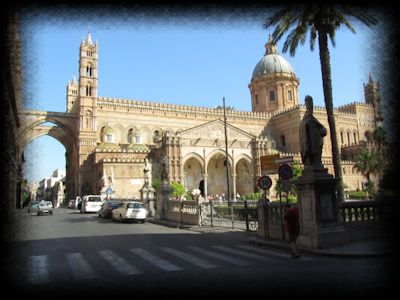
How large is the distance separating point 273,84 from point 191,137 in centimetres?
2526

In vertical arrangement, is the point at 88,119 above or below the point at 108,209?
above

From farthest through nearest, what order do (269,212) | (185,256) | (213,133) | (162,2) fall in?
1. (213,133)
2. (269,212)
3. (185,256)
4. (162,2)

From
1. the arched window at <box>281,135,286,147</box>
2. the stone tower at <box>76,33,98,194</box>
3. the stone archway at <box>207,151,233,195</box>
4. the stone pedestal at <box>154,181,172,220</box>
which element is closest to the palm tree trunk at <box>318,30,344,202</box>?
the stone pedestal at <box>154,181,172,220</box>

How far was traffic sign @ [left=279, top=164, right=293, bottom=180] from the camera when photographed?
1038 centimetres

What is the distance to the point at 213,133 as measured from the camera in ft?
153

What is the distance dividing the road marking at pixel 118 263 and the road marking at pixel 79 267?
51 cm

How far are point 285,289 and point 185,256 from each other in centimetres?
394

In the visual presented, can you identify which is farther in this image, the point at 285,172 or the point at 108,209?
the point at 108,209

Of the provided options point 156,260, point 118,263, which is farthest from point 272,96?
point 118,263

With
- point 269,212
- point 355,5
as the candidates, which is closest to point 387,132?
point 355,5

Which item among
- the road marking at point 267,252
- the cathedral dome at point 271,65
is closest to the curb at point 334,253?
the road marking at point 267,252

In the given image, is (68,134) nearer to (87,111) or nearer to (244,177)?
(87,111)

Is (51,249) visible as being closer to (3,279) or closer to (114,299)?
(3,279)

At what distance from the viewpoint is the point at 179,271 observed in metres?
6.57
